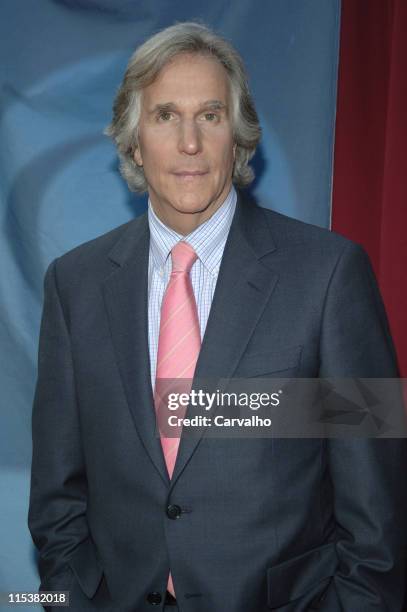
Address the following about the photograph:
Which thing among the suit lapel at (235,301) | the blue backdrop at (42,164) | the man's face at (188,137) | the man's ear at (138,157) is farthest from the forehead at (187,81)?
the blue backdrop at (42,164)

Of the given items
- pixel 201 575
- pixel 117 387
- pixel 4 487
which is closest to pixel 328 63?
pixel 117 387

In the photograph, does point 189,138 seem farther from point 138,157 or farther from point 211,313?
point 211,313

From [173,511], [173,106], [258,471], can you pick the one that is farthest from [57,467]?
[173,106]

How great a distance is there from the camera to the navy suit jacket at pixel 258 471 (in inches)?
58.7

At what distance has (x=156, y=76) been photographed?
1625 mm

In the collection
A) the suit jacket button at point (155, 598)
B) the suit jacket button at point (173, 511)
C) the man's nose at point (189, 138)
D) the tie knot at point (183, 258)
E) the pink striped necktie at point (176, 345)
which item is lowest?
the suit jacket button at point (155, 598)

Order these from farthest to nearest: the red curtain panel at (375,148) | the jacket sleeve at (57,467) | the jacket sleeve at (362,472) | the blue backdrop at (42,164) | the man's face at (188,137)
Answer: the blue backdrop at (42,164) < the red curtain panel at (375,148) < the jacket sleeve at (57,467) < the man's face at (188,137) < the jacket sleeve at (362,472)

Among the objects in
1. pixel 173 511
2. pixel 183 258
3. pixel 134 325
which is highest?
pixel 183 258

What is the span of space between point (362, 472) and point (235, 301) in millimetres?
412

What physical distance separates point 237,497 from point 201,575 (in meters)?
0.17

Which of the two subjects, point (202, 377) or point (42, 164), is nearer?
point (202, 377)

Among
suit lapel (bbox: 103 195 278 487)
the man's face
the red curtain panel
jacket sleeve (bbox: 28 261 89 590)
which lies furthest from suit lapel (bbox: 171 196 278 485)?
the red curtain panel

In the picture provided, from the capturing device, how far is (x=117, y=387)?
159 cm

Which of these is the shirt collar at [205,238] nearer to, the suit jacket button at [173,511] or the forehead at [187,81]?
the forehead at [187,81]
